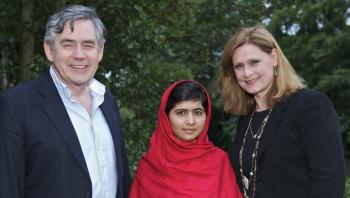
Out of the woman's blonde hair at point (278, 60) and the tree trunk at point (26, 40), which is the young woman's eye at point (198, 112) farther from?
the tree trunk at point (26, 40)

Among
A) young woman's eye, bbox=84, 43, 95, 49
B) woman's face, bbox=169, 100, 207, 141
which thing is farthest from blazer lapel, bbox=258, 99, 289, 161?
young woman's eye, bbox=84, 43, 95, 49

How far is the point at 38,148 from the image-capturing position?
2.85 m

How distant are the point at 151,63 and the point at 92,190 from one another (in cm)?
467

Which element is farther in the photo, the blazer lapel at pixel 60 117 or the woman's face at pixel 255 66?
the woman's face at pixel 255 66

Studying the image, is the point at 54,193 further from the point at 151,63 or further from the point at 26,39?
the point at 151,63

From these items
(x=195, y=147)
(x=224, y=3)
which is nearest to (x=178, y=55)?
(x=224, y=3)

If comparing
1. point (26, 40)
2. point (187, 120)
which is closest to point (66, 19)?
point (187, 120)

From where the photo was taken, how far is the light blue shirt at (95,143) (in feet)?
10.3

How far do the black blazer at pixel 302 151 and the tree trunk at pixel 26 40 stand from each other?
4079mm


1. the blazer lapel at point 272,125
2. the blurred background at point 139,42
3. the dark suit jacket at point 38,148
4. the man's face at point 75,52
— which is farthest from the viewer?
the blurred background at point 139,42

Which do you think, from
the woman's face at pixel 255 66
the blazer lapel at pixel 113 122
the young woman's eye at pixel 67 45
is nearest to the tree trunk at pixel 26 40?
the blazer lapel at pixel 113 122

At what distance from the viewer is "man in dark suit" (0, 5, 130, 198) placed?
2830 mm

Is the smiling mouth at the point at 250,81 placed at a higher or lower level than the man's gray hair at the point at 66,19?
lower

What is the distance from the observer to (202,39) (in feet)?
27.9
